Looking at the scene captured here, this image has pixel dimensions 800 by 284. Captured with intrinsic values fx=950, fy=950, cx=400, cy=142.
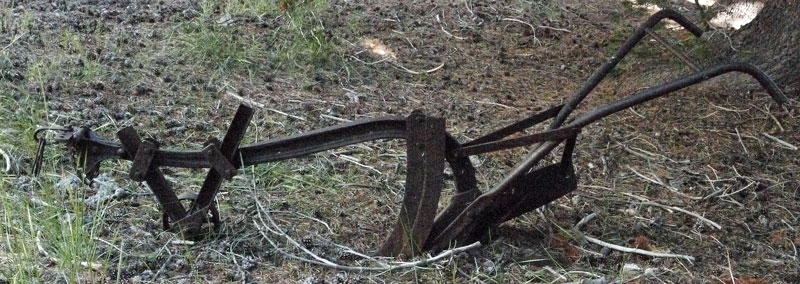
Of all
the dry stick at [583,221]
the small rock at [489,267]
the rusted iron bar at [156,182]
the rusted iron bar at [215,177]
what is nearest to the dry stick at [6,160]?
the rusted iron bar at [156,182]

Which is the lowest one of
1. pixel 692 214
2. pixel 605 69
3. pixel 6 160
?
pixel 692 214

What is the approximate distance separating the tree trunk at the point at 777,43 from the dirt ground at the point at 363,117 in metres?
0.14

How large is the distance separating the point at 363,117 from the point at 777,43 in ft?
7.15

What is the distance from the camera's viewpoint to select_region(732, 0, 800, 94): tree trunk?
15.9 feet

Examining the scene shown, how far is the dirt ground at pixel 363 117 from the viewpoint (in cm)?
325

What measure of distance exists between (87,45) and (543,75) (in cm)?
267

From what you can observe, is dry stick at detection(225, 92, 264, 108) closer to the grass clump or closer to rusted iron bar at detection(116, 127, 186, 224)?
the grass clump

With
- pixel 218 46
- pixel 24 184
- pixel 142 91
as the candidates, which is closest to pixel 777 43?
pixel 218 46

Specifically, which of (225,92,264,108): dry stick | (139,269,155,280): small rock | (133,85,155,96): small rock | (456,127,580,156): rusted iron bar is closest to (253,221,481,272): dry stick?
(456,127,580,156): rusted iron bar

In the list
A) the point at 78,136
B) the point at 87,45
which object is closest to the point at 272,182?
the point at 78,136

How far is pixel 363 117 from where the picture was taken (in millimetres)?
4781

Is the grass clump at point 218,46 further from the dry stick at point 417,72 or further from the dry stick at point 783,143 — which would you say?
the dry stick at point 783,143

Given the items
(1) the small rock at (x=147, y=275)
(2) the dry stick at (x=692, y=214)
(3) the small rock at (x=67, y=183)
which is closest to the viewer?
(1) the small rock at (x=147, y=275)

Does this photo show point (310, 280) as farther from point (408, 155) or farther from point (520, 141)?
point (520, 141)
